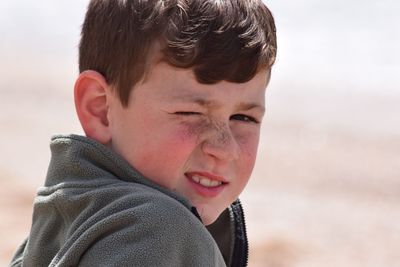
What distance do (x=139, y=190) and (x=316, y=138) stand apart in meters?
9.78

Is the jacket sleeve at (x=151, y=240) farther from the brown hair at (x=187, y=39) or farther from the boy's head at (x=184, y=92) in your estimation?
the brown hair at (x=187, y=39)

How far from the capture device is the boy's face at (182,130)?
6.69ft

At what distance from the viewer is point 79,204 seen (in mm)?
1967

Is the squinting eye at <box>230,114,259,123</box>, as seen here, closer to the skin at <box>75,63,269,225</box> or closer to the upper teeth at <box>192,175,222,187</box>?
the skin at <box>75,63,269,225</box>

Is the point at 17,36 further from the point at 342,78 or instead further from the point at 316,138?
the point at 316,138

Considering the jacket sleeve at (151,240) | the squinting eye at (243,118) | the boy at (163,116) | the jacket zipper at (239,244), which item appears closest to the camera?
the jacket sleeve at (151,240)

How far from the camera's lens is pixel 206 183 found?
2107 millimetres

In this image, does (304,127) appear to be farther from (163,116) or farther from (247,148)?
(163,116)

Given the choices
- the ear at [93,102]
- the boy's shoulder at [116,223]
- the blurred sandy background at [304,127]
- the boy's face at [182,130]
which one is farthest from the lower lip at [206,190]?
the blurred sandy background at [304,127]

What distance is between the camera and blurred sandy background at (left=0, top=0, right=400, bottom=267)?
23.9ft

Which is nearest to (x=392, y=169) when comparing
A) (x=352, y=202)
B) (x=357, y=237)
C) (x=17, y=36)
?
(x=352, y=202)

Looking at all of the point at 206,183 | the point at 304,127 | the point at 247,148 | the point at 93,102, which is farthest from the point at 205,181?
the point at 304,127

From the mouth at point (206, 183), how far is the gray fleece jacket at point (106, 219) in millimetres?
90

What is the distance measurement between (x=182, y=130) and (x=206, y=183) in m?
0.13
